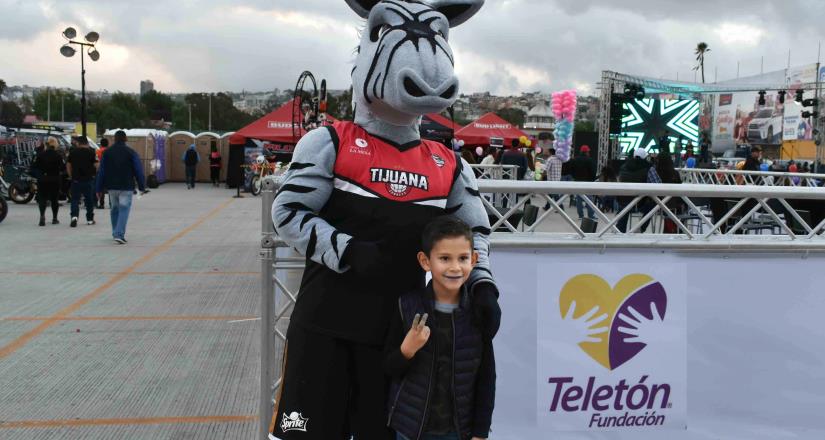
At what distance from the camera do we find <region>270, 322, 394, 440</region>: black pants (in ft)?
9.53

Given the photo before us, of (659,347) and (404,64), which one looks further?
(659,347)

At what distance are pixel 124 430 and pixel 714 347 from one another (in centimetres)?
339

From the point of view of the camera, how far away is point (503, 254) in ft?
14.0

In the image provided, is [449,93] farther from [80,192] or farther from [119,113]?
[119,113]

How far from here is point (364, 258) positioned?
2.72m

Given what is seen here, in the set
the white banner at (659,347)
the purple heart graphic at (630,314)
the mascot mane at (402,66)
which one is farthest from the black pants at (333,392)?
the purple heart graphic at (630,314)

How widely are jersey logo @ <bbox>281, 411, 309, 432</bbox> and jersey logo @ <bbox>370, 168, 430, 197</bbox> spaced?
34.5 inches

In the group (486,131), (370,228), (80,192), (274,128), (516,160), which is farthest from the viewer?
(486,131)

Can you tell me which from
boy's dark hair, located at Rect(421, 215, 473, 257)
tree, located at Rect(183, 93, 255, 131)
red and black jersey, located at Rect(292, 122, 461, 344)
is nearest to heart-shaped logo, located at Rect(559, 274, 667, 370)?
red and black jersey, located at Rect(292, 122, 461, 344)

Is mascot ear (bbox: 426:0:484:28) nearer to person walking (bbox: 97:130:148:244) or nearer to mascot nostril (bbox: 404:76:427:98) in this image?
mascot nostril (bbox: 404:76:427:98)

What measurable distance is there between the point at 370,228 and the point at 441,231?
0.29 m

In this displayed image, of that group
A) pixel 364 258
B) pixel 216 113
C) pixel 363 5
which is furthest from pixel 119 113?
pixel 364 258

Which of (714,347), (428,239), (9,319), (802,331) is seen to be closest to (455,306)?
(428,239)

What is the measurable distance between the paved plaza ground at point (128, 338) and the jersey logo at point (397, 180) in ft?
7.79
